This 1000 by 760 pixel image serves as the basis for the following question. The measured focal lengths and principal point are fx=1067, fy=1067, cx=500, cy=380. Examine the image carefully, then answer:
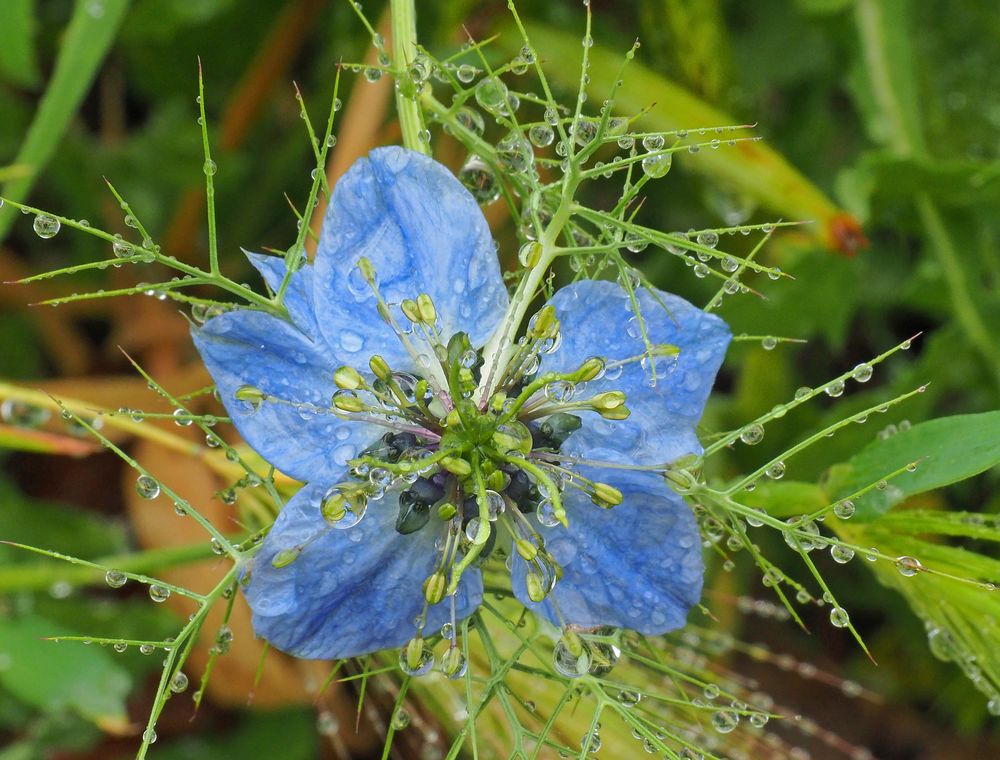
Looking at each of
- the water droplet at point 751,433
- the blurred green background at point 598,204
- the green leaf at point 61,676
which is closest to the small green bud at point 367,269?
the water droplet at point 751,433

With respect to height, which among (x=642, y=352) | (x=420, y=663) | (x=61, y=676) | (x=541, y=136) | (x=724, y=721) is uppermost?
Answer: (x=541, y=136)

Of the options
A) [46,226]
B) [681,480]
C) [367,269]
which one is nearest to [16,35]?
[46,226]

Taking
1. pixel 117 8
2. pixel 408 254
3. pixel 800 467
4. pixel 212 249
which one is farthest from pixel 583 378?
pixel 117 8

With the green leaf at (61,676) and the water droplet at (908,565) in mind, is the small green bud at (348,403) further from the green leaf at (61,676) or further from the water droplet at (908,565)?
the green leaf at (61,676)

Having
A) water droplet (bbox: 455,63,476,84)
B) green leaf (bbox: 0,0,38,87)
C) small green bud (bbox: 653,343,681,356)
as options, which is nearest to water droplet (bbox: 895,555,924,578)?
small green bud (bbox: 653,343,681,356)

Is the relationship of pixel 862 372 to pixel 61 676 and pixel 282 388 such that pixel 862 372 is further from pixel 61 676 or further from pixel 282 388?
pixel 61 676

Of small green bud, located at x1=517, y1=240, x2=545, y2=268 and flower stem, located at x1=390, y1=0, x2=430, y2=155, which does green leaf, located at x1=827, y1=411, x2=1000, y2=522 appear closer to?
Answer: small green bud, located at x1=517, y1=240, x2=545, y2=268
